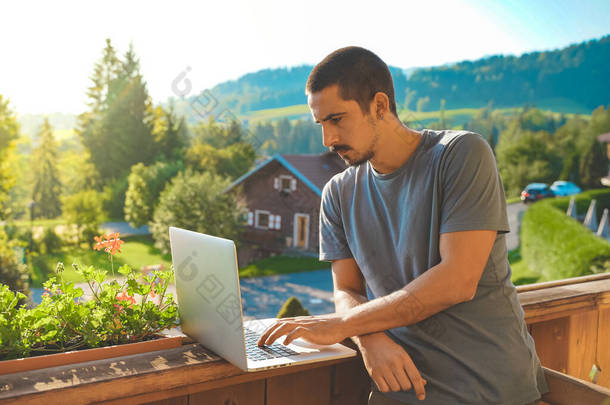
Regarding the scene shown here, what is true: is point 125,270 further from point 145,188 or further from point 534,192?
point 145,188

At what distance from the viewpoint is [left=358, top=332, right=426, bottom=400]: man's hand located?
73cm

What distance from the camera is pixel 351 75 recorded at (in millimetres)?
792

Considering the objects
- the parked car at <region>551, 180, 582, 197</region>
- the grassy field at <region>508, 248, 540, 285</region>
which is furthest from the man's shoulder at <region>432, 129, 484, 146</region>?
the parked car at <region>551, 180, 582, 197</region>

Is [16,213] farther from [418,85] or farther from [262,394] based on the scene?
[262,394]

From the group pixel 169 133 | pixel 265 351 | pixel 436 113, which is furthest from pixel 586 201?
pixel 169 133

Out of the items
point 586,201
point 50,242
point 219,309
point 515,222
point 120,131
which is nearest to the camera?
point 219,309

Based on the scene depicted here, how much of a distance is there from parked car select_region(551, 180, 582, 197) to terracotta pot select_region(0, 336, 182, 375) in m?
17.5

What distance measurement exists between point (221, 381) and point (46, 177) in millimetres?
22568

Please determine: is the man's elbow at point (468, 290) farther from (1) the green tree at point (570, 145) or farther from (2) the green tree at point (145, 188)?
(2) the green tree at point (145, 188)

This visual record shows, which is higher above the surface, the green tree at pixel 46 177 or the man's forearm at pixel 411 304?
the man's forearm at pixel 411 304

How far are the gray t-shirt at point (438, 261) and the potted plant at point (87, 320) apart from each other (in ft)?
1.17

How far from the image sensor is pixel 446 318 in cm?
74

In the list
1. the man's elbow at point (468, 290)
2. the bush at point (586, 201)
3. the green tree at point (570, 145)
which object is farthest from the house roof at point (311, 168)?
the man's elbow at point (468, 290)

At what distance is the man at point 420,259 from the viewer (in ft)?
2.31
